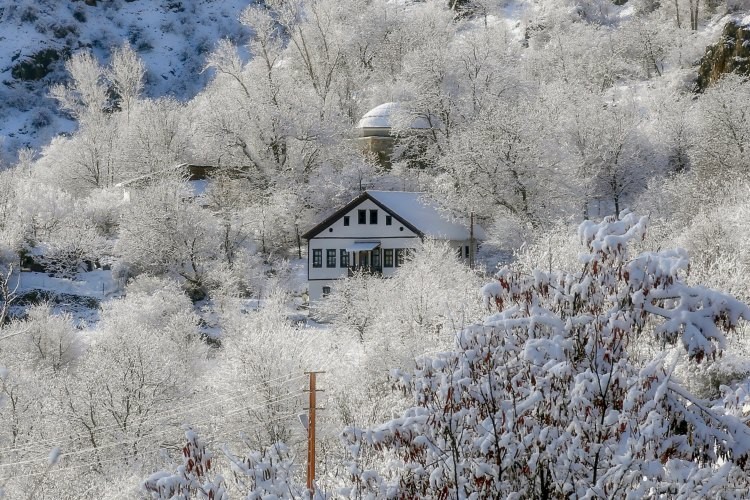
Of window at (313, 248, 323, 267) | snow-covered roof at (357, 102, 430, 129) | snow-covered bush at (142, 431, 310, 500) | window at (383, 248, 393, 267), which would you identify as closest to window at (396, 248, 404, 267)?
window at (383, 248, 393, 267)

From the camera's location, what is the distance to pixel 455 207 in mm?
41375

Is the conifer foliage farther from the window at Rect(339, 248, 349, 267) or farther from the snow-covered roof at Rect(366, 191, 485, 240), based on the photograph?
the window at Rect(339, 248, 349, 267)

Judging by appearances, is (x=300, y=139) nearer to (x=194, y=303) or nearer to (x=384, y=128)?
(x=384, y=128)

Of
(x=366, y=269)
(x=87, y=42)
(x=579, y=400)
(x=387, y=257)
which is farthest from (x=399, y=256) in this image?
(x=87, y=42)

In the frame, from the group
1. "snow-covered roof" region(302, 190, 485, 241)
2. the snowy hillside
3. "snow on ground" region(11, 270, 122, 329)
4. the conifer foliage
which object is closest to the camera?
the conifer foliage

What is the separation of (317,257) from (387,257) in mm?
3626

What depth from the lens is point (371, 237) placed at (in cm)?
4106

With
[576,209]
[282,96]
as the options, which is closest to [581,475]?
[576,209]

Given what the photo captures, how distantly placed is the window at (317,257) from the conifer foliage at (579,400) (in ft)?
113

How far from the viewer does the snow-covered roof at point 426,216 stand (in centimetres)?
4062

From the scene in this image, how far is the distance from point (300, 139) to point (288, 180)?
3.09 m

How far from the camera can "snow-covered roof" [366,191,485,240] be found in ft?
133

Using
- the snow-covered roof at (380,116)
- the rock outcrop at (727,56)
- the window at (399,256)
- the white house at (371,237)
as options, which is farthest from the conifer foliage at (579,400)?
the snow-covered roof at (380,116)

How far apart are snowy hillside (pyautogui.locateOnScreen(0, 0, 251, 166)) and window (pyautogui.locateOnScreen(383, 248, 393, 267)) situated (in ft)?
201
